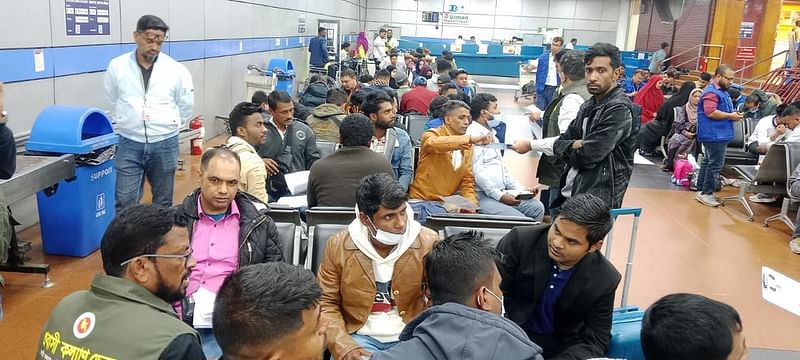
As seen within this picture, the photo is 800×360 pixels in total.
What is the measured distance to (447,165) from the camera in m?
4.32

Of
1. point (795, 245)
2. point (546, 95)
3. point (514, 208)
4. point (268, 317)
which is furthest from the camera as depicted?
point (546, 95)

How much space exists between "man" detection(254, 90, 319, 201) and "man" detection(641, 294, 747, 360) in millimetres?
3118

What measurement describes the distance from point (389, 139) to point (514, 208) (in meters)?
1.10

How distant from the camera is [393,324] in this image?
2494 millimetres

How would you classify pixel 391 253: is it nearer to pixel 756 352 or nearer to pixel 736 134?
pixel 756 352

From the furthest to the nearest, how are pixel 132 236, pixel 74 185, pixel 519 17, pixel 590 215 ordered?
1. pixel 519 17
2. pixel 74 185
3. pixel 590 215
4. pixel 132 236

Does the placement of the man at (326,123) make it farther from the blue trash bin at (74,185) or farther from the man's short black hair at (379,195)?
the man's short black hair at (379,195)

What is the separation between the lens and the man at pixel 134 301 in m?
1.47

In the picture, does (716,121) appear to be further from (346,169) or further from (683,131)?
(346,169)

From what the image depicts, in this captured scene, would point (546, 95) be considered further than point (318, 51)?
No

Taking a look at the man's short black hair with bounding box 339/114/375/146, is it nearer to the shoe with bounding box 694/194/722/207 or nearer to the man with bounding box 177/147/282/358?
the man with bounding box 177/147/282/358

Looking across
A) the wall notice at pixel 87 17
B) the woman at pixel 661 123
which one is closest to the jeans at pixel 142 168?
the wall notice at pixel 87 17

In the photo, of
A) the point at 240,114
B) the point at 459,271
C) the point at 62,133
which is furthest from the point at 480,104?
the point at 459,271

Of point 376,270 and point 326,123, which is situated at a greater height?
point 326,123
